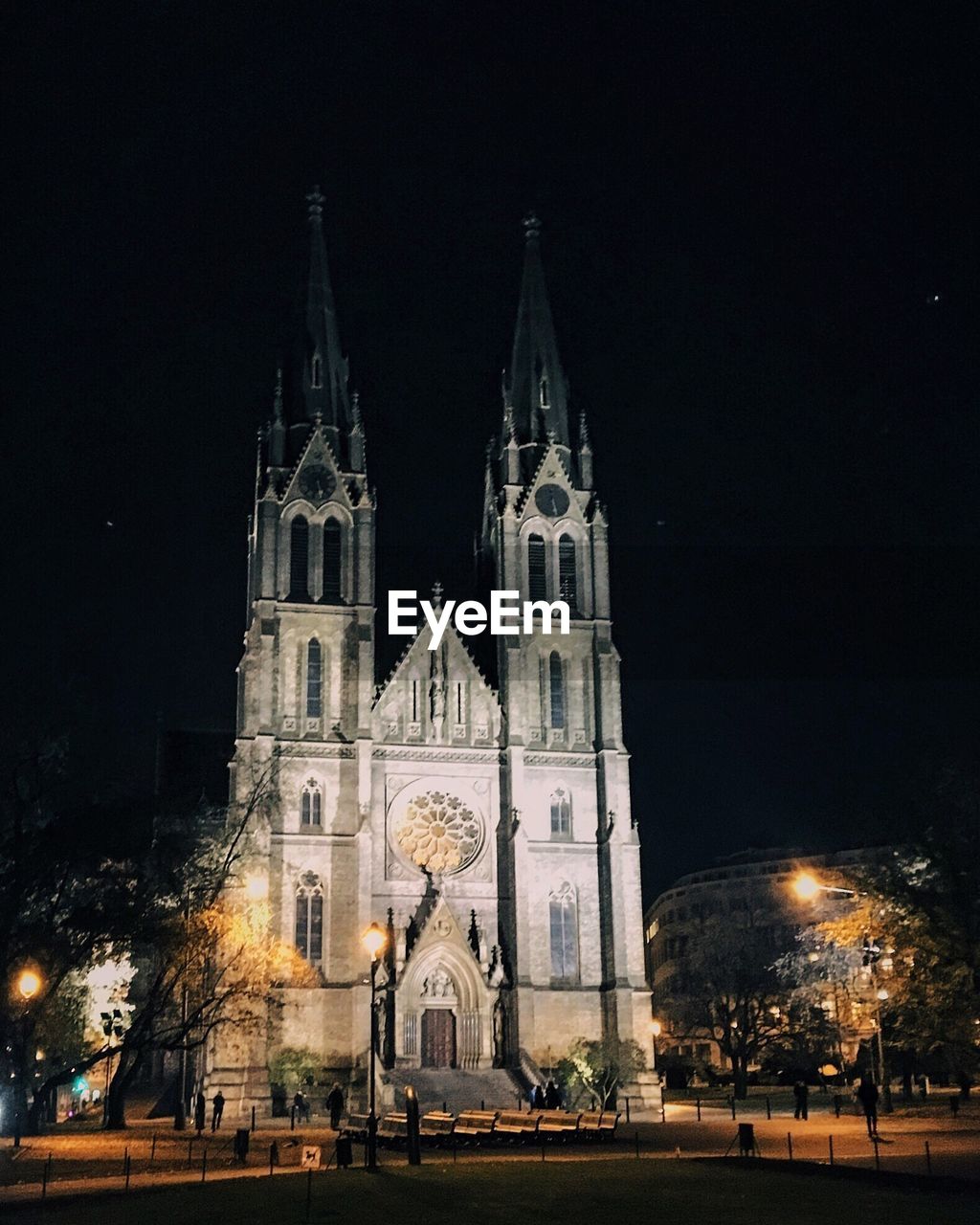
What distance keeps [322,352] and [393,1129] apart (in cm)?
4274

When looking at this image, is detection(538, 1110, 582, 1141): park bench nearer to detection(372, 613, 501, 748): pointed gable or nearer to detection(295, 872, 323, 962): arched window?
detection(295, 872, 323, 962): arched window

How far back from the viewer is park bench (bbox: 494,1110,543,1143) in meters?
34.8

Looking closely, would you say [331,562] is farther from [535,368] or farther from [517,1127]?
[517,1127]

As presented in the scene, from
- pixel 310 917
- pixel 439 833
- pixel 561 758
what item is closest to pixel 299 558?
pixel 439 833

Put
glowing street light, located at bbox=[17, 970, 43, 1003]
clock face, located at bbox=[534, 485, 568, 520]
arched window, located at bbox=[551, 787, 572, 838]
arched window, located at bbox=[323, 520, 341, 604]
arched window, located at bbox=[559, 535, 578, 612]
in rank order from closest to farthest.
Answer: glowing street light, located at bbox=[17, 970, 43, 1003] → arched window, located at bbox=[551, 787, 572, 838] → arched window, located at bbox=[323, 520, 341, 604] → arched window, located at bbox=[559, 535, 578, 612] → clock face, located at bbox=[534, 485, 568, 520]

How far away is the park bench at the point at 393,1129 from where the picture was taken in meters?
34.9

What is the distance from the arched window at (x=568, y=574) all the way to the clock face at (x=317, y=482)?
10.9m

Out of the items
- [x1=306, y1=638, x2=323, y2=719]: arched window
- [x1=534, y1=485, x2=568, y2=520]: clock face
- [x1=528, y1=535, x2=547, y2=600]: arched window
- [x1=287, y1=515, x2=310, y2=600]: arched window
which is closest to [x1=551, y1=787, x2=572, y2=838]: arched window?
[x1=528, y1=535, x2=547, y2=600]: arched window

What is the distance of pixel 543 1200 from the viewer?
72.0 feet

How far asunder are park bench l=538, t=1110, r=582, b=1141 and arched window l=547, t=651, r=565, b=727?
30048 millimetres

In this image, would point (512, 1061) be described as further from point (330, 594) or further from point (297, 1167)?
point (297, 1167)

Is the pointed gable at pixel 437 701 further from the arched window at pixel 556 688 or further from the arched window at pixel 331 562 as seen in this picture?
the arched window at pixel 331 562

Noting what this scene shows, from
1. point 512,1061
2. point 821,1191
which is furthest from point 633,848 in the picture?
point 821,1191

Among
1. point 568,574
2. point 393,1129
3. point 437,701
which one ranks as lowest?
point 393,1129
